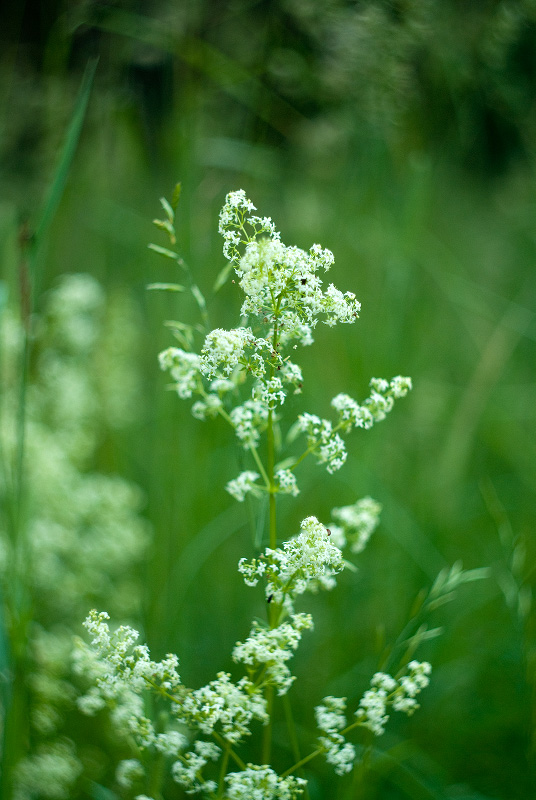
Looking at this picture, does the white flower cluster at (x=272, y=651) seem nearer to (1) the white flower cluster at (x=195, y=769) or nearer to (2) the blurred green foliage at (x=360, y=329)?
(1) the white flower cluster at (x=195, y=769)

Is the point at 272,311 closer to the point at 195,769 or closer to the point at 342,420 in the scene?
the point at 342,420

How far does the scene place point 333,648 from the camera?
1.66m

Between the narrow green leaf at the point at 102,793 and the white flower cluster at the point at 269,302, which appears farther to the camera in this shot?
the narrow green leaf at the point at 102,793

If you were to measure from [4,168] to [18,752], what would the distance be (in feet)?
9.03

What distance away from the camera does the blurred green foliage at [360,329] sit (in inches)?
58.4

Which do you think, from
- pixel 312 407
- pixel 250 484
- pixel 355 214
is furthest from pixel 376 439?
pixel 250 484

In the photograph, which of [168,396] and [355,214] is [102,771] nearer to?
[168,396]

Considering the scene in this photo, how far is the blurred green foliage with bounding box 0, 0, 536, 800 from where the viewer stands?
148 centimetres

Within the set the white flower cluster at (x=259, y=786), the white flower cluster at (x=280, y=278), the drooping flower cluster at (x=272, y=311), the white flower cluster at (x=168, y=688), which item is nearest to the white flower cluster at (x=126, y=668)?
the white flower cluster at (x=168, y=688)

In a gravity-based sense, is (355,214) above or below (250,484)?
above

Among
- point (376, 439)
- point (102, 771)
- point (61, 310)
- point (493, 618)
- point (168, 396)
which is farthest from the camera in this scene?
point (61, 310)

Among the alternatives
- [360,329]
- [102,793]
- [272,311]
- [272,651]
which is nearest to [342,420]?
[272,311]

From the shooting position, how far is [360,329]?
1.90 metres

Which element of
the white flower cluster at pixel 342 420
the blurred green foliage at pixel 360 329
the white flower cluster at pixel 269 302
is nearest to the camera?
the white flower cluster at pixel 269 302
